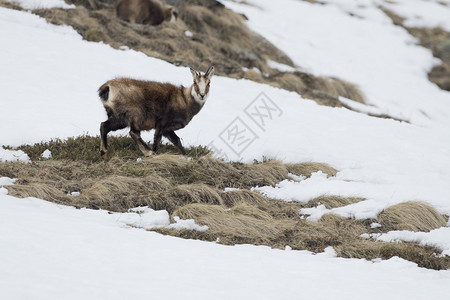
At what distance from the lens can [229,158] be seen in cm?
1011

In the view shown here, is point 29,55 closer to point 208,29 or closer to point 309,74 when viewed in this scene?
point 208,29

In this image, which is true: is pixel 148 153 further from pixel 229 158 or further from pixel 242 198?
pixel 242 198

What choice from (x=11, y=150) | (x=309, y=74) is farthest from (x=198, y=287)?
(x=309, y=74)

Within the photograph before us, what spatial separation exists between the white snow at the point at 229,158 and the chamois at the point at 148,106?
1316 millimetres

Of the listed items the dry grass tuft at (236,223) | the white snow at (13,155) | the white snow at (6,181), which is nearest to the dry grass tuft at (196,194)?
the dry grass tuft at (236,223)

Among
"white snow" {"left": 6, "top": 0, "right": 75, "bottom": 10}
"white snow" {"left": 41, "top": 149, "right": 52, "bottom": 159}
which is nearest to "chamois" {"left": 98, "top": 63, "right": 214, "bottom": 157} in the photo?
"white snow" {"left": 41, "top": 149, "right": 52, "bottom": 159}

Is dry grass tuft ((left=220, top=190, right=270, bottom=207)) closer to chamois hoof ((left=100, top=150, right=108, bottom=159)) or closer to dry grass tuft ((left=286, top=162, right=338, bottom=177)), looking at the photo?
dry grass tuft ((left=286, top=162, right=338, bottom=177))

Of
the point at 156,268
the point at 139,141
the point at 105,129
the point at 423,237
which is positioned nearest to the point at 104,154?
the point at 105,129

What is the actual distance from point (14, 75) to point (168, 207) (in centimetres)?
694

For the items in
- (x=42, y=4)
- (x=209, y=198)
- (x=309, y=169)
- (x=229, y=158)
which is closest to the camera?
(x=209, y=198)

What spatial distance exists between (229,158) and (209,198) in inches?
101

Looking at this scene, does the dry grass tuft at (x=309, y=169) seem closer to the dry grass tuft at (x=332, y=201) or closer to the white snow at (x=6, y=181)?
the dry grass tuft at (x=332, y=201)

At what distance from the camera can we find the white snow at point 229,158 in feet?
14.5

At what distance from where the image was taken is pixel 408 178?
9992 millimetres
